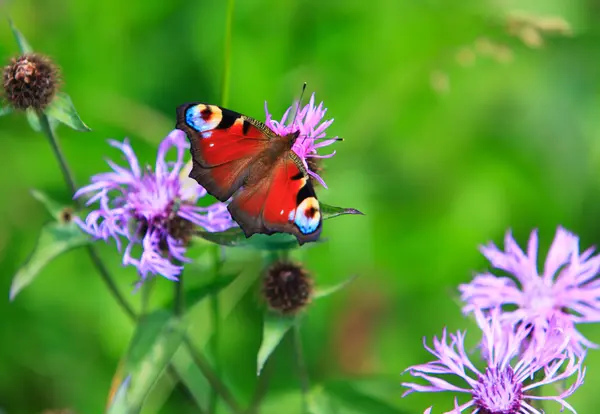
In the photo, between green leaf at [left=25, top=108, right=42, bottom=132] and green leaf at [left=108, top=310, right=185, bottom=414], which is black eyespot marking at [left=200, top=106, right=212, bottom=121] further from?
green leaf at [left=108, top=310, right=185, bottom=414]

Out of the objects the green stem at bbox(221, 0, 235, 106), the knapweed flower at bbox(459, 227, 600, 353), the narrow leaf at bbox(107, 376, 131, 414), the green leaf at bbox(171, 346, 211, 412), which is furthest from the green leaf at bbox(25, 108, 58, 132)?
the knapweed flower at bbox(459, 227, 600, 353)

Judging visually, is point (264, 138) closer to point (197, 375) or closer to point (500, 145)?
point (197, 375)

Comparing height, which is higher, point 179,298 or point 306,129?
point 306,129

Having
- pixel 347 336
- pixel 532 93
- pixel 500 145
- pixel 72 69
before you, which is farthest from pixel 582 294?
pixel 72 69

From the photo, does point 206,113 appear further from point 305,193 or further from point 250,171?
point 305,193

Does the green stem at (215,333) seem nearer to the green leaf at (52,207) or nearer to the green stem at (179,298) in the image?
the green stem at (179,298)

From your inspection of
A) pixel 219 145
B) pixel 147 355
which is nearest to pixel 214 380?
pixel 147 355
